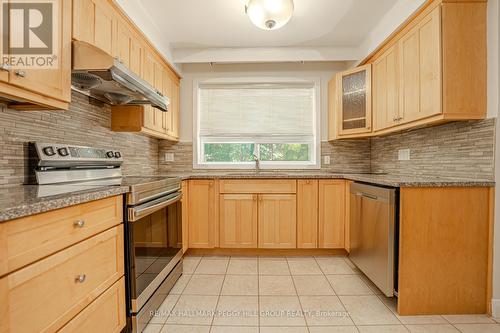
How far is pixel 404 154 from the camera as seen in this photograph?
2678 millimetres

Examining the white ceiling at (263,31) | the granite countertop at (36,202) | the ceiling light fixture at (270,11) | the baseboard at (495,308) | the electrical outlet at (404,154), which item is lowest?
the baseboard at (495,308)

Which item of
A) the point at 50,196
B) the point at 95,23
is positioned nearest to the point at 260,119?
the point at 95,23

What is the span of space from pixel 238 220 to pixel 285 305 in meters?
1.11

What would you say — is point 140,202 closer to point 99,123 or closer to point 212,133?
point 99,123

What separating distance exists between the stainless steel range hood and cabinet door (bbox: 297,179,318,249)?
1725 mm

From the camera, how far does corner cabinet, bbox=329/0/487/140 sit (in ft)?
5.80

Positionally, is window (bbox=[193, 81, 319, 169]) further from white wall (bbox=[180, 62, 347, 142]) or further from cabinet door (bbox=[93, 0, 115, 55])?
cabinet door (bbox=[93, 0, 115, 55])

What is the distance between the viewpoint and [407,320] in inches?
67.4

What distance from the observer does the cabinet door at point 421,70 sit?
6.00ft

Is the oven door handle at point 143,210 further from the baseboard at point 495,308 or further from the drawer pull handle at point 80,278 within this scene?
the baseboard at point 495,308

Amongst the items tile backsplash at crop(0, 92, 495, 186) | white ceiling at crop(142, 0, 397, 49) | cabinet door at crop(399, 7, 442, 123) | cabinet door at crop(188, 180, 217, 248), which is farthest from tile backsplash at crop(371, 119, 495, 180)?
cabinet door at crop(188, 180, 217, 248)

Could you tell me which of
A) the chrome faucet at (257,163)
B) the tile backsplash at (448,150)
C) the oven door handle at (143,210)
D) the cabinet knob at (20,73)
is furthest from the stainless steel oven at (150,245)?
the tile backsplash at (448,150)

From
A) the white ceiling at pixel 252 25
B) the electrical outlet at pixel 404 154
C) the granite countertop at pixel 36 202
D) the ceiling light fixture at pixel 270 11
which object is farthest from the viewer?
the electrical outlet at pixel 404 154

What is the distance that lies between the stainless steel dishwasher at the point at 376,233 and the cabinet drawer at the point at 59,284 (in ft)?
5.73
